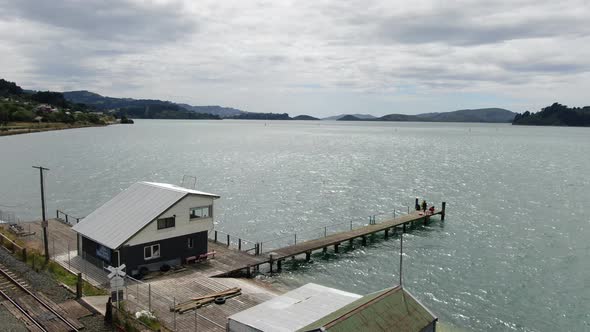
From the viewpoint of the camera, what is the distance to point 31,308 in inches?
1072

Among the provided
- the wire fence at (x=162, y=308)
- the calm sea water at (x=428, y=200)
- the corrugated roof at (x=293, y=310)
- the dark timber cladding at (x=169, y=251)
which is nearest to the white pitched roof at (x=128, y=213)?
the dark timber cladding at (x=169, y=251)

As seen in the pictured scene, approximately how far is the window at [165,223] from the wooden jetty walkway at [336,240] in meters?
5.88

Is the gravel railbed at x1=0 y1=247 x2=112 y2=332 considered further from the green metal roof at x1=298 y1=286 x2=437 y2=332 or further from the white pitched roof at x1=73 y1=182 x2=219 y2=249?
the green metal roof at x1=298 y1=286 x2=437 y2=332

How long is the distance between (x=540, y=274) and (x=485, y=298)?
9665mm

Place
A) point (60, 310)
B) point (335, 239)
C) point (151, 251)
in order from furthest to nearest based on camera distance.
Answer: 1. point (335, 239)
2. point (151, 251)
3. point (60, 310)

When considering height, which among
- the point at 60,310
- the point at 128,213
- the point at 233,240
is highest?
the point at 128,213

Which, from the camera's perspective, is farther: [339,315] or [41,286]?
[41,286]

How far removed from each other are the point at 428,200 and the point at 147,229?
56389mm

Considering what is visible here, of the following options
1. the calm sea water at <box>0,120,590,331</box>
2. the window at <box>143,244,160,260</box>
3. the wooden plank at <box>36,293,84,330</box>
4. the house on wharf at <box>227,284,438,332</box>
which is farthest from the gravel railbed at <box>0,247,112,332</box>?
the calm sea water at <box>0,120,590,331</box>

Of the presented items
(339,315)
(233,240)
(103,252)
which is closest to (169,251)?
(103,252)

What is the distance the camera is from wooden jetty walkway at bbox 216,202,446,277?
42.1 metres

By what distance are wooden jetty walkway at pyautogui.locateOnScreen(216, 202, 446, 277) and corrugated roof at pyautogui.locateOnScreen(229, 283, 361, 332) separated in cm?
1151

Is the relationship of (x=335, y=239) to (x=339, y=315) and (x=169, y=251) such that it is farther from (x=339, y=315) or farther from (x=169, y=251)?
(x=339, y=315)

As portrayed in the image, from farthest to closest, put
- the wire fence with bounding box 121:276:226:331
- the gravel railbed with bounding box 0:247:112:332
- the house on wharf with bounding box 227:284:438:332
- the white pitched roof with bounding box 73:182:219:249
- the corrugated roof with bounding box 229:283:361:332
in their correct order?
the white pitched roof with bounding box 73:182:219:249 → the wire fence with bounding box 121:276:226:331 → the gravel railbed with bounding box 0:247:112:332 → the corrugated roof with bounding box 229:283:361:332 → the house on wharf with bounding box 227:284:438:332
